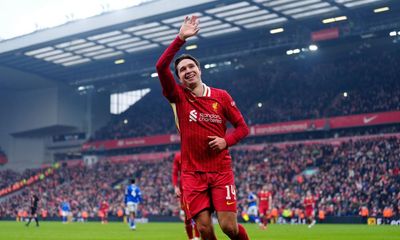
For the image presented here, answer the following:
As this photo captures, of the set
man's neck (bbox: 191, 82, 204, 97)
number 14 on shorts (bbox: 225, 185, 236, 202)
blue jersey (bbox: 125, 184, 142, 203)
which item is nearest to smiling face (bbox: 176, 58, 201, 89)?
man's neck (bbox: 191, 82, 204, 97)

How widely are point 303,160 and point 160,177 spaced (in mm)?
12219

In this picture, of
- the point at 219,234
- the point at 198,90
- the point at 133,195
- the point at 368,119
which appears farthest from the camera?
the point at 368,119

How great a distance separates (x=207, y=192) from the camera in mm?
7105

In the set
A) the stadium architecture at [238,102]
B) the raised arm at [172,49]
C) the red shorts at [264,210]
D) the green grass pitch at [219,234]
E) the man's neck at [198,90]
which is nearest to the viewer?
the raised arm at [172,49]

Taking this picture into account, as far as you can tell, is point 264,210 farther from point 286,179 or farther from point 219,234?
point 286,179

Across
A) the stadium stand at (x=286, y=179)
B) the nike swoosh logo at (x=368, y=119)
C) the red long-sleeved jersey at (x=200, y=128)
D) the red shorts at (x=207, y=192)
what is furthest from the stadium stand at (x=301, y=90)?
the red shorts at (x=207, y=192)

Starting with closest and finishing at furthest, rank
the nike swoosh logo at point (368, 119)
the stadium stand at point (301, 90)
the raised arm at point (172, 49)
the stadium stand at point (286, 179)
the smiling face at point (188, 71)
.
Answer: the raised arm at point (172, 49), the smiling face at point (188, 71), the stadium stand at point (286, 179), the nike swoosh logo at point (368, 119), the stadium stand at point (301, 90)

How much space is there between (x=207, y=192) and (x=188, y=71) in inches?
55.6

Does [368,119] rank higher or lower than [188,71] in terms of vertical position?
higher

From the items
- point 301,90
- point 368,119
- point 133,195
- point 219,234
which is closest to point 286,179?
point 368,119

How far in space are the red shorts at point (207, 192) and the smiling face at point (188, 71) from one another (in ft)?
3.50

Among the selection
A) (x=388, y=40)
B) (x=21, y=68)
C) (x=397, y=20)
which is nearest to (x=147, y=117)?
(x=21, y=68)

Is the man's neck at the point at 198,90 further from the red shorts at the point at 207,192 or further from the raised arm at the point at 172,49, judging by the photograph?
the red shorts at the point at 207,192

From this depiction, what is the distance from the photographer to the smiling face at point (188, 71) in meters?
7.02
